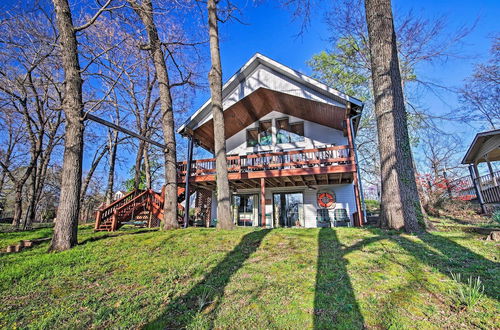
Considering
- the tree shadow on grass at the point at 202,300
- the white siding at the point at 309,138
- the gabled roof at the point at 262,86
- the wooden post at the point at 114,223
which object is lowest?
the tree shadow on grass at the point at 202,300

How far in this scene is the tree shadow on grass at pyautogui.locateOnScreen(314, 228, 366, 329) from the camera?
78.2 inches

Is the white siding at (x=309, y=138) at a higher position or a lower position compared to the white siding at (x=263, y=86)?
lower

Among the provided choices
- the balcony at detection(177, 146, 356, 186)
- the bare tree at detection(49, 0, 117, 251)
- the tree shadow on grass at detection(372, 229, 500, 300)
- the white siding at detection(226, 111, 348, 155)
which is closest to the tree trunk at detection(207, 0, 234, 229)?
the balcony at detection(177, 146, 356, 186)

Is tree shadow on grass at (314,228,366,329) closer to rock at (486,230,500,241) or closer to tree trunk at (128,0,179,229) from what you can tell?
rock at (486,230,500,241)

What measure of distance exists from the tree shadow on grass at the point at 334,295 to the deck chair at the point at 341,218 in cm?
709

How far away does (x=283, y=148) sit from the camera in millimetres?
11633

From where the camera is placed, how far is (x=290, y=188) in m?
11.8

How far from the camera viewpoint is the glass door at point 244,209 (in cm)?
1223

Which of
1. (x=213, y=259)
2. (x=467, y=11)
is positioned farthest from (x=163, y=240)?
(x=467, y=11)

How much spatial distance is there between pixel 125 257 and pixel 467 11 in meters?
15.1

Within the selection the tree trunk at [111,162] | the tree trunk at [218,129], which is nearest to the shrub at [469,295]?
the tree trunk at [218,129]

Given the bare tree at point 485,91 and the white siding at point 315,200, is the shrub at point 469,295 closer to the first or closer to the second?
the white siding at point 315,200

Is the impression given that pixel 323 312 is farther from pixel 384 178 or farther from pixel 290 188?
pixel 290 188

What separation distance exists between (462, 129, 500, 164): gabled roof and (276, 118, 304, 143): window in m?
7.83
